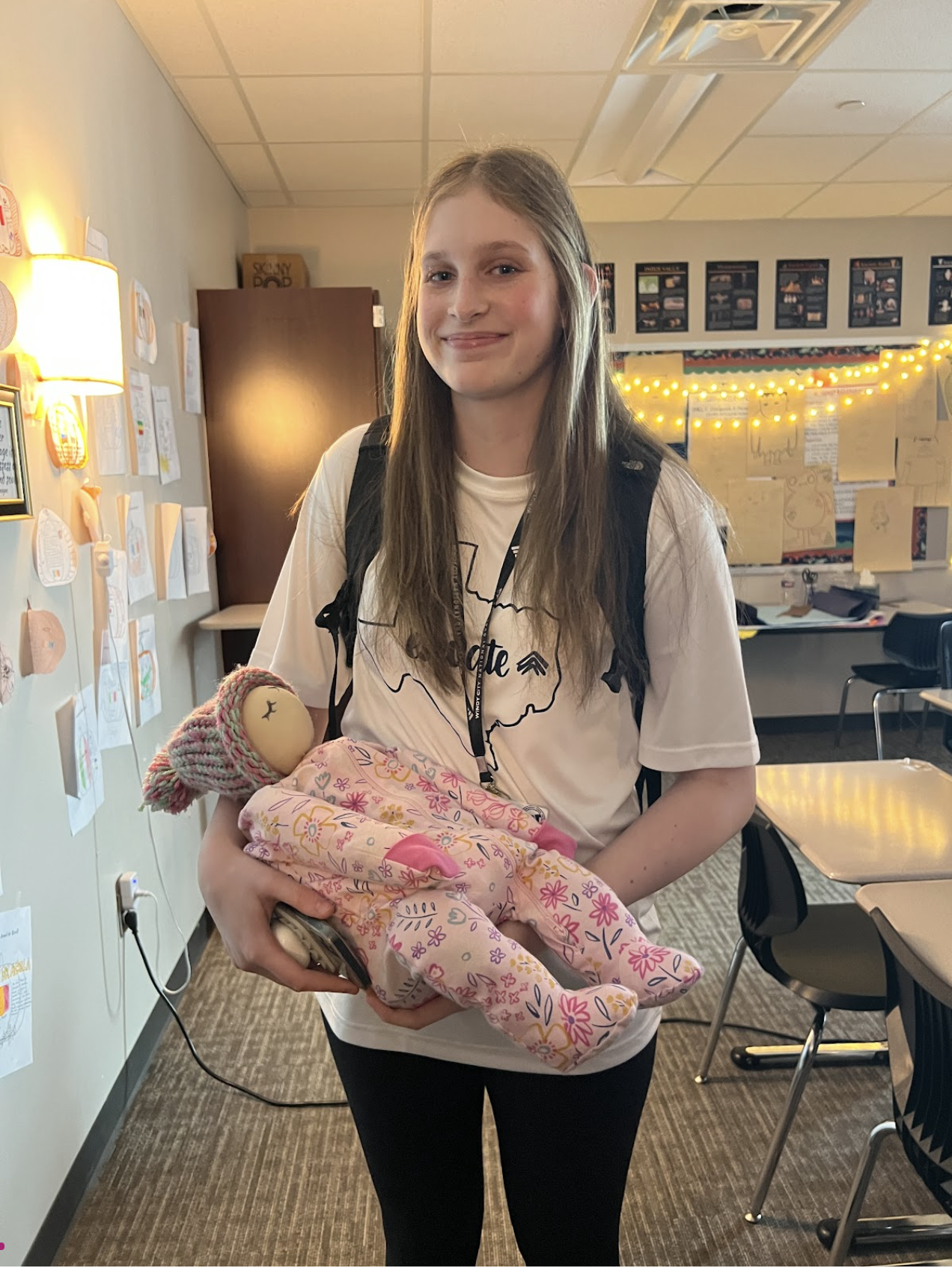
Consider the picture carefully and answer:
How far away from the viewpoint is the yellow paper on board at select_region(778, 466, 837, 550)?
5.30 metres

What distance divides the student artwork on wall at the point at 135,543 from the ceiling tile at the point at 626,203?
2764 millimetres

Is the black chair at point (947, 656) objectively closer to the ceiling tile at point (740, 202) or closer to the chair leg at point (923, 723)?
the chair leg at point (923, 723)

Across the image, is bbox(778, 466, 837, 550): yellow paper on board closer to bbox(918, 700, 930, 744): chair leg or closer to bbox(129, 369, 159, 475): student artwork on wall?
bbox(918, 700, 930, 744): chair leg

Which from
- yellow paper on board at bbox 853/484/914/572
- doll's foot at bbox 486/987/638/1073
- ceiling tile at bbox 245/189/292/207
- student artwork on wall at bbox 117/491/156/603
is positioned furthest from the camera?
yellow paper on board at bbox 853/484/914/572

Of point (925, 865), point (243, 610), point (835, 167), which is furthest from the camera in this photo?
point (835, 167)

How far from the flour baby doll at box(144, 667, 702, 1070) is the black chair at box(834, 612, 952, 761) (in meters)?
3.85

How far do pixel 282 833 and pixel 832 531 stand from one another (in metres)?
5.09

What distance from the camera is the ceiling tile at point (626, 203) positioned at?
4.42m

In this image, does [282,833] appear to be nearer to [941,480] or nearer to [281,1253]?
[281,1253]

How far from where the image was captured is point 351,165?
3971mm

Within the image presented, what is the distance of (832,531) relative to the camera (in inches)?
211

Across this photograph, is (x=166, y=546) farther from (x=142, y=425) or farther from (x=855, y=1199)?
(x=855, y=1199)

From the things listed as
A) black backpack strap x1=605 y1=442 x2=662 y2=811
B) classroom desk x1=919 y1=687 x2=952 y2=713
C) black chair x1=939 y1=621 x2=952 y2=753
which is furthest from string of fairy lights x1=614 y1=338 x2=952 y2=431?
black backpack strap x1=605 y1=442 x2=662 y2=811

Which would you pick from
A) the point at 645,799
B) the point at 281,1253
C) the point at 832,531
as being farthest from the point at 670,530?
the point at 832,531
